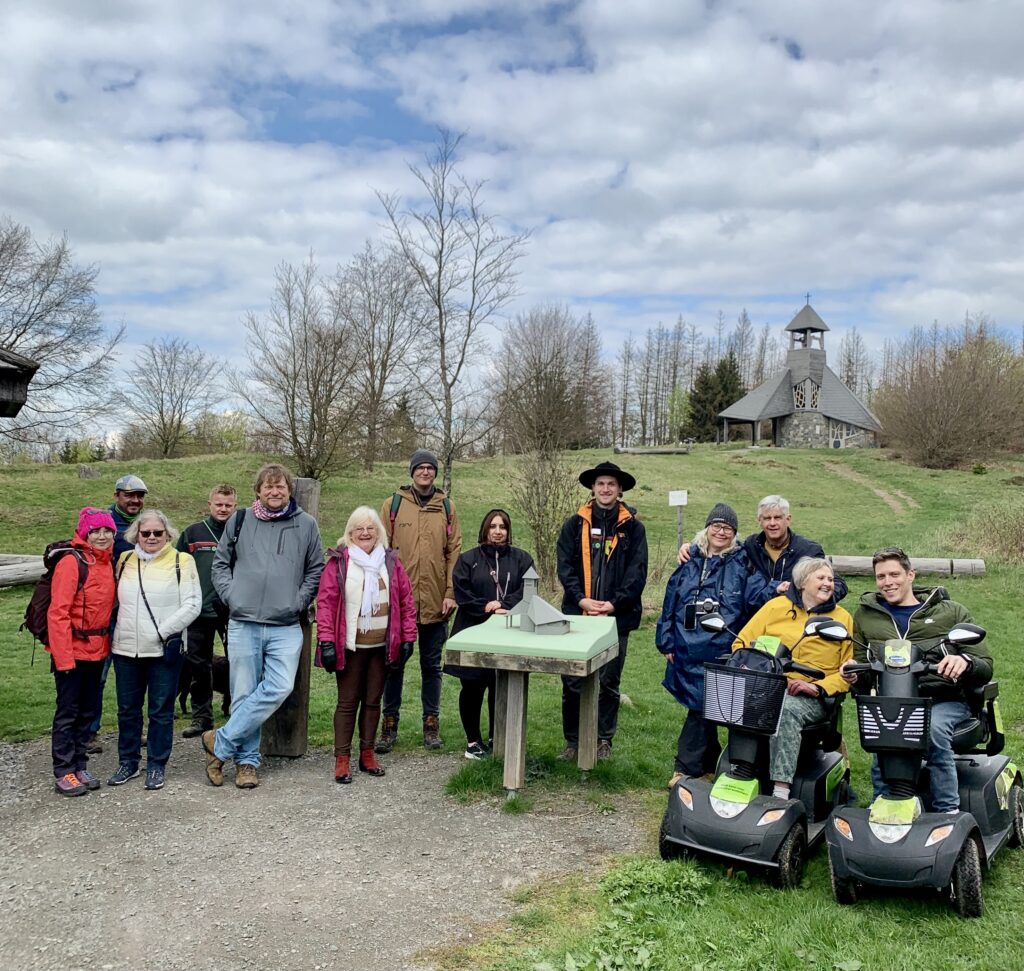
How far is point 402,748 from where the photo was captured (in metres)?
6.36

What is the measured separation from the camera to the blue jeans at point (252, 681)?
552 cm

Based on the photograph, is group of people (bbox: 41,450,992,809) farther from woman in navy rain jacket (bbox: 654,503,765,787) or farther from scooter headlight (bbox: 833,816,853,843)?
scooter headlight (bbox: 833,816,853,843)

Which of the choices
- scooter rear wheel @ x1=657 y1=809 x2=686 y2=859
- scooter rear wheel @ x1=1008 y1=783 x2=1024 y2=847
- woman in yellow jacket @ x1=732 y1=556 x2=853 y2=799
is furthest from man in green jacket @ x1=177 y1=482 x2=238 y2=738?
scooter rear wheel @ x1=1008 y1=783 x2=1024 y2=847

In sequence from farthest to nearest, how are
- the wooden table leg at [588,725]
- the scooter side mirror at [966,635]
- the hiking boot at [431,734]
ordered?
the hiking boot at [431,734]
the wooden table leg at [588,725]
the scooter side mirror at [966,635]

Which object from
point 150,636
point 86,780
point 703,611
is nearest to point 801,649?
point 703,611

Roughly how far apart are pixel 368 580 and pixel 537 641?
121 centimetres

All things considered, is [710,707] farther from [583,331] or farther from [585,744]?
[583,331]

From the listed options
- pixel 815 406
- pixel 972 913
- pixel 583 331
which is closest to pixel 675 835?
pixel 972 913

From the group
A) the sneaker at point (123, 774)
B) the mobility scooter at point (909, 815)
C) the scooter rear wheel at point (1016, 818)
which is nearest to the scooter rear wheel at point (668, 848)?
the mobility scooter at point (909, 815)

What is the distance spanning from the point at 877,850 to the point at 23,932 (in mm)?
3654

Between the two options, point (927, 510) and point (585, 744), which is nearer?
point (585, 744)

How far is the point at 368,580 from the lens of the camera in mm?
5602

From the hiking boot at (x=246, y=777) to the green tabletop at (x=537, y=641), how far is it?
5.16 ft

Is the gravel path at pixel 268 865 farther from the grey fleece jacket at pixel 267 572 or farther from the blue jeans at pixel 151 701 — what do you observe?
the grey fleece jacket at pixel 267 572
